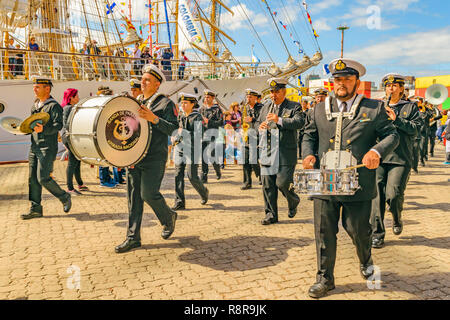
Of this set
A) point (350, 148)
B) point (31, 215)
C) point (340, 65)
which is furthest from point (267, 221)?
point (31, 215)

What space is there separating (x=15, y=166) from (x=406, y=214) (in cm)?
1236

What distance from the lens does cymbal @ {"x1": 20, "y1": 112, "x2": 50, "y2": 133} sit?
5797 millimetres

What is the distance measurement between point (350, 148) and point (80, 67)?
1548 cm

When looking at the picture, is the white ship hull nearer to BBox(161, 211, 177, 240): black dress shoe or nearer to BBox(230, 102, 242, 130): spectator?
BBox(230, 102, 242, 130): spectator

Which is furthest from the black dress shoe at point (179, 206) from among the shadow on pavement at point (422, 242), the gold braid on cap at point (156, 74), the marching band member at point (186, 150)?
the shadow on pavement at point (422, 242)

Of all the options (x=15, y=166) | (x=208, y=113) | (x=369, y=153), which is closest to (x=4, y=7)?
(x=15, y=166)

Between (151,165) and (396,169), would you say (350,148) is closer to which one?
(396,169)

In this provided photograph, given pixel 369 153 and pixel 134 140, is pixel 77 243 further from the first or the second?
pixel 369 153

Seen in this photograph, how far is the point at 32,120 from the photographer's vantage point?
5859 mm

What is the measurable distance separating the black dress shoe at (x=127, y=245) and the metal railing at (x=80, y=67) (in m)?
10.2

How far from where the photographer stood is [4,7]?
1934 centimetres

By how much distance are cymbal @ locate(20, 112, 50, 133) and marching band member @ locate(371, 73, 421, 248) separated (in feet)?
16.6

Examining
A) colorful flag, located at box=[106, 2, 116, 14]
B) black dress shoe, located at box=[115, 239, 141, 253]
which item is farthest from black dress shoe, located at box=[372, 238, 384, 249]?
colorful flag, located at box=[106, 2, 116, 14]

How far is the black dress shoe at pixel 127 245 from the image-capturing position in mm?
4766
